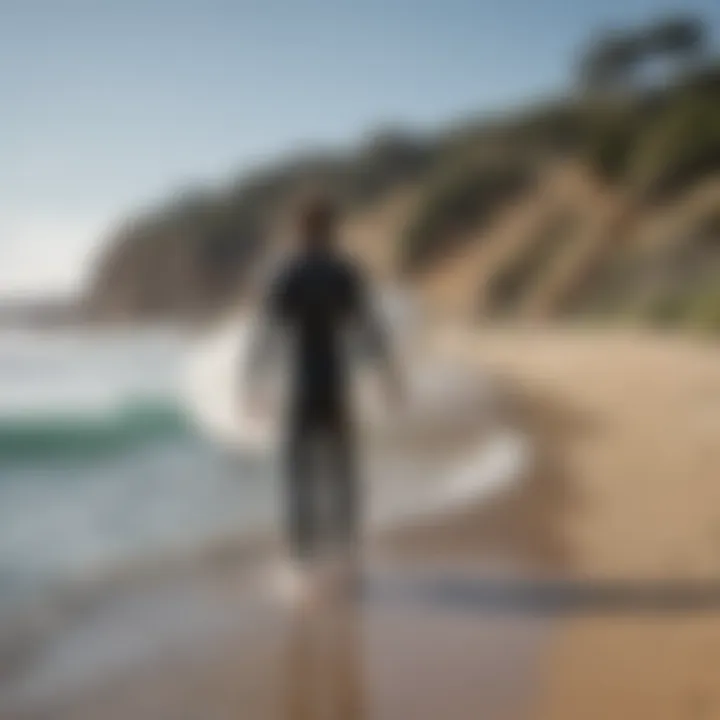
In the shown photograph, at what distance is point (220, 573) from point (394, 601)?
0.34 metres

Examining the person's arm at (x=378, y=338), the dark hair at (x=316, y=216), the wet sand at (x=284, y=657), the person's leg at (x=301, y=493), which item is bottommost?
the wet sand at (x=284, y=657)

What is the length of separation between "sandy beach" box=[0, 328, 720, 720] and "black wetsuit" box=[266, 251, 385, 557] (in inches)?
4.6

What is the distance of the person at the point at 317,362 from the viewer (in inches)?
68.0

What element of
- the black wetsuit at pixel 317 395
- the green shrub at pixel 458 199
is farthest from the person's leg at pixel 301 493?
the green shrub at pixel 458 199

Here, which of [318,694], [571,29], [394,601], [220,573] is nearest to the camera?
[318,694]

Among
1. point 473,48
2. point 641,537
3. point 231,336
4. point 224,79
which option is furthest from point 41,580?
point 473,48

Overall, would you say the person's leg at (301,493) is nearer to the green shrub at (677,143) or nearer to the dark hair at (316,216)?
the dark hair at (316,216)

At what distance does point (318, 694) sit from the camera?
1.37 meters

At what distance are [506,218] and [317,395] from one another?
565 mm

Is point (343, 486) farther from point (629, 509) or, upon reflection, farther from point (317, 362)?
point (629, 509)

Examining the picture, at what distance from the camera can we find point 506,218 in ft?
6.46

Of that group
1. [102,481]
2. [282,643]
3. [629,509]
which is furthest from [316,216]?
[102,481]

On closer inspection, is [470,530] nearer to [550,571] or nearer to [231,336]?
[550,571]

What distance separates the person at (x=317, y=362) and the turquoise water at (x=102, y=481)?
0.33 feet
